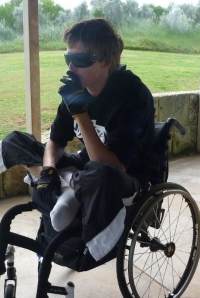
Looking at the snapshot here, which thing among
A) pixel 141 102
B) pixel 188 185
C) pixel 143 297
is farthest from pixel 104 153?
pixel 188 185

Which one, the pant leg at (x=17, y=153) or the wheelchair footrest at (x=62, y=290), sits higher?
the pant leg at (x=17, y=153)

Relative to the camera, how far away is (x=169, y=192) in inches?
57.1

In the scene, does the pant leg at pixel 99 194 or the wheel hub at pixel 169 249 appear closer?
the pant leg at pixel 99 194

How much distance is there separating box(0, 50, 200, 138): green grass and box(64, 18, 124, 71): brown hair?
140cm

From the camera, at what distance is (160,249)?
4.88ft

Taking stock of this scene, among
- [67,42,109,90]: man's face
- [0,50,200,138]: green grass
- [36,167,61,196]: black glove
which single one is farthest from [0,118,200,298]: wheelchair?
[0,50,200,138]: green grass

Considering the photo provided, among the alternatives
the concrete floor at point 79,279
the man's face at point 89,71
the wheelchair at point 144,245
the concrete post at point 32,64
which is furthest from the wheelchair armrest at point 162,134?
the concrete post at point 32,64

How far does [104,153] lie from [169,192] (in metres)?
0.28

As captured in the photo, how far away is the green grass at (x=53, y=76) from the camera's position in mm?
2986

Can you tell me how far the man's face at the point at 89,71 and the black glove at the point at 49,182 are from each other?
29cm

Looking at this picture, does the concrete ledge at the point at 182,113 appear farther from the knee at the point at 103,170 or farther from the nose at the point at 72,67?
the knee at the point at 103,170

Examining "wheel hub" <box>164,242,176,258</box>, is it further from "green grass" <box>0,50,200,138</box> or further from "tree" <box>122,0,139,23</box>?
"tree" <box>122,0,139,23</box>

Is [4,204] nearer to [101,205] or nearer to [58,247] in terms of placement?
[58,247]

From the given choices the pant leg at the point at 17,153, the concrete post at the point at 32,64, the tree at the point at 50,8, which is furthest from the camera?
the tree at the point at 50,8
